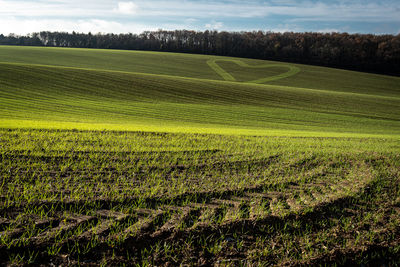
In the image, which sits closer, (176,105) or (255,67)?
(176,105)

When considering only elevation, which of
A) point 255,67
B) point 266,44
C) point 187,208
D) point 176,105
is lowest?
point 187,208

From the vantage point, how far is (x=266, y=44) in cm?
9706

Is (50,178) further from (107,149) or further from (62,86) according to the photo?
(62,86)

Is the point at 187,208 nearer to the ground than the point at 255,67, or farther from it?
nearer to the ground

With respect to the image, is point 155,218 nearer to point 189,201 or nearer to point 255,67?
point 189,201

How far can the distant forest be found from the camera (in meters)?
84.8

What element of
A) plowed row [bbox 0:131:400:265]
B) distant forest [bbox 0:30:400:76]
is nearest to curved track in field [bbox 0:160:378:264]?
plowed row [bbox 0:131:400:265]

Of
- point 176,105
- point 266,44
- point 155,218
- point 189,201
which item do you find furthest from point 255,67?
point 155,218

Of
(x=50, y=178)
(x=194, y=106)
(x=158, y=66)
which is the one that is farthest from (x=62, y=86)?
(x=158, y=66)

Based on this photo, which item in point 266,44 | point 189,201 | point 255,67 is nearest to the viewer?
point 189,201

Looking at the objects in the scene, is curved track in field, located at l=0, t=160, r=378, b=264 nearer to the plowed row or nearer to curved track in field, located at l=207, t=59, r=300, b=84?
the plowed row

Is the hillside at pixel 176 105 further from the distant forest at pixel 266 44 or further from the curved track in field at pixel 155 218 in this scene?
the distant forest at pixel 266 44

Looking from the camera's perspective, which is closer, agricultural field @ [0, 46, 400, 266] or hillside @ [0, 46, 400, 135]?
agricultural field @ [0, 46, 400, 266]

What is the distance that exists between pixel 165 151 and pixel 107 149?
201 centimetres
